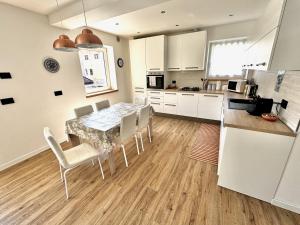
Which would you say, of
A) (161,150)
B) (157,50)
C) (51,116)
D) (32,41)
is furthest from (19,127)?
(157,50)

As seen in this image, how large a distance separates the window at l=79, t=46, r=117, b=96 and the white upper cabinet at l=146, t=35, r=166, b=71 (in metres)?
1.08

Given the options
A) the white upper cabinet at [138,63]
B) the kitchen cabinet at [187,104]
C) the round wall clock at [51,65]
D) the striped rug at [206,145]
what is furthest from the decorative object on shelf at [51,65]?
the striped rug at [206,145]

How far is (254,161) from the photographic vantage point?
1.49m

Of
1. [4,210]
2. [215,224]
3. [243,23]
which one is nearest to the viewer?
[215,224]

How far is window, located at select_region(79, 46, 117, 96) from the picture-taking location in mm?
3787

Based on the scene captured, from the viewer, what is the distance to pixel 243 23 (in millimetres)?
3131

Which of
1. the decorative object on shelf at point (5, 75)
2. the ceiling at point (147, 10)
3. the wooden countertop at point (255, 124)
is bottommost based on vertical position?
the wooden countertop at point (255, 124)

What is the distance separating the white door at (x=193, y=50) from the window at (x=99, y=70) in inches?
81.0

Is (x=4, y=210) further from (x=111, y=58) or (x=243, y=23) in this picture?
(x=243, y=23)

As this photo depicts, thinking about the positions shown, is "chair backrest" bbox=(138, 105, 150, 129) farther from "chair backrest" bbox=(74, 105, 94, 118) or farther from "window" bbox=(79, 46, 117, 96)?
"window" bbox=(79, 46, 117, 96)

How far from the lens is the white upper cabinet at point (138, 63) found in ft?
13.3

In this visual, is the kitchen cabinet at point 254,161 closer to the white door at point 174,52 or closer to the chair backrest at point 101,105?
the chair backrest at point 101,105

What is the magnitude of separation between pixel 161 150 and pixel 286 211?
1727 millimetres

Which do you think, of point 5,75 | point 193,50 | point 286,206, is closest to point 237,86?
point 193,50
